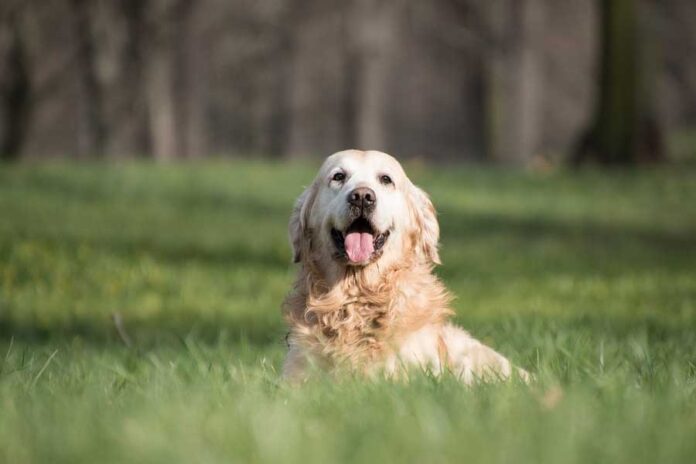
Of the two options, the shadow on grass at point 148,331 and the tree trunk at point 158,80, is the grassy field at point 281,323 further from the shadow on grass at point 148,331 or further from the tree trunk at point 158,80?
the tree trunk at point 158,80

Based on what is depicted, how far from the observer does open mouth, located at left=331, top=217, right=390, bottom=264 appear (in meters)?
5.00

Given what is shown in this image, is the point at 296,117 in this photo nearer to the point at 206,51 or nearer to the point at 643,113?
the point at 206,51

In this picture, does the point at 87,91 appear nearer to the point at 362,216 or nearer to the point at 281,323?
the point at 281,323

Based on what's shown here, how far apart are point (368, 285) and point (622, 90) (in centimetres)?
1416

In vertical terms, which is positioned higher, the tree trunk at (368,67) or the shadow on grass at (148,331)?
the tree trunk at (368,67)

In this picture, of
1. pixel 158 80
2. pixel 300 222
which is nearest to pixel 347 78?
pixel 158 80

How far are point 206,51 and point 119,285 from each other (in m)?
29.3

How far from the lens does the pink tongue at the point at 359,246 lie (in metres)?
4.99

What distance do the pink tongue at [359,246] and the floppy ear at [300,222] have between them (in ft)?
1.42

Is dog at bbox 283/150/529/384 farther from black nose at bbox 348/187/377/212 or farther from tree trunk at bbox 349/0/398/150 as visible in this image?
tree trunk at bbox 349/0/398/150

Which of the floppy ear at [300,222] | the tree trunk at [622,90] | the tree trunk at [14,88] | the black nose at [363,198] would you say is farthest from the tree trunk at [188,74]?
the black nose at [363,198]

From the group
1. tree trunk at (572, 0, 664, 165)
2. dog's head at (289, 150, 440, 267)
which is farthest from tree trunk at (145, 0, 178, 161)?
dog's head at (289, 150, 440, 267)

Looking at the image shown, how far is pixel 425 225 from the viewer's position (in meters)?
5.42

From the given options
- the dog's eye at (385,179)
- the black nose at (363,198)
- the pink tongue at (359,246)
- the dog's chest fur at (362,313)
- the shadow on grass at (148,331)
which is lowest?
the shadow on grass at (148,331)
